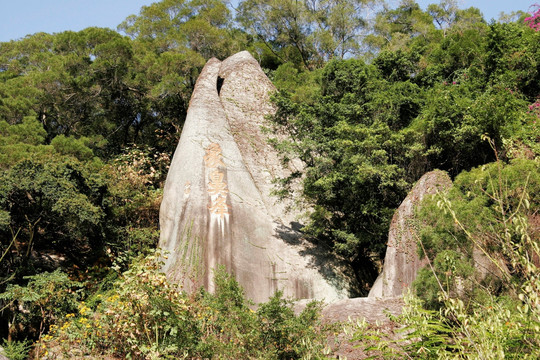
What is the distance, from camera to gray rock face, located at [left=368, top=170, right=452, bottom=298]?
966 cm

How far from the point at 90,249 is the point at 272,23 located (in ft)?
66.3

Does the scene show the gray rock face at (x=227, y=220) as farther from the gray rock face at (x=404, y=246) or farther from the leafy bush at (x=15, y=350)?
the leafy bush at (x=15, y=350)

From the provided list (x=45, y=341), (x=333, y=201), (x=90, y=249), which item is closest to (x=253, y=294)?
(x=333, y=201)

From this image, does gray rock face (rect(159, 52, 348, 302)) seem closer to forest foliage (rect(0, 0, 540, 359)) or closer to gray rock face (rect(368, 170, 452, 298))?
forest foliage (rect(0, 0, 540, 359))

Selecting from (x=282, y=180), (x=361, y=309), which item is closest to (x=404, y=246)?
(x=361, y=309)

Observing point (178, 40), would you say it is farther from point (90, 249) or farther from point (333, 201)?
point (333, 201)

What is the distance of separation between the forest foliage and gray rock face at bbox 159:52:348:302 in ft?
2.94

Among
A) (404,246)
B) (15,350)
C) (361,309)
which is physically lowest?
(15,350)

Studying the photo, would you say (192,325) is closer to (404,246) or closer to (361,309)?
(361,309)

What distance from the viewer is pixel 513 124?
10641 millimetres

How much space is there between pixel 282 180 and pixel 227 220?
1798mm

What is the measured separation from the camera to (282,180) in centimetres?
1200

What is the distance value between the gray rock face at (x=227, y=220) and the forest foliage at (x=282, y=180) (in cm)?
90

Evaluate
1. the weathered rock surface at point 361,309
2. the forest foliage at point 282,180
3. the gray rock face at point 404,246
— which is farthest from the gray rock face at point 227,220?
the weathered rock surface at point 361,309
